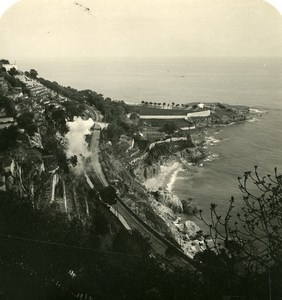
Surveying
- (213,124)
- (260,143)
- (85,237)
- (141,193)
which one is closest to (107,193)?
(141,193)

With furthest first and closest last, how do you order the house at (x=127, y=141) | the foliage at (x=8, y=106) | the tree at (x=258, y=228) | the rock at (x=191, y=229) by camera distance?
1. the house at (x=127, y=141)
2. the foliage at (x=8, y=106)
3. the rock at (x=191, y=229)
4. the tree at (x=258, y=228)

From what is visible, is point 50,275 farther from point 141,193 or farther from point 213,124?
point 213,124

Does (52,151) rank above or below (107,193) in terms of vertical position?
above

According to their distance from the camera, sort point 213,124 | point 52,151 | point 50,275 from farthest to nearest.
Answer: point 213,124 → point 52,151 → point 50,275

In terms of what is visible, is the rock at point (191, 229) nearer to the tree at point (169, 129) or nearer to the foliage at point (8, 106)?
the foliage at point (8, 106)

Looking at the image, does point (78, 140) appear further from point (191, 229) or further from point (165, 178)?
point (191, 229)

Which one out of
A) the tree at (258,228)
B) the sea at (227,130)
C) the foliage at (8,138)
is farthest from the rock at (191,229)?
the foliage at (8,138)
